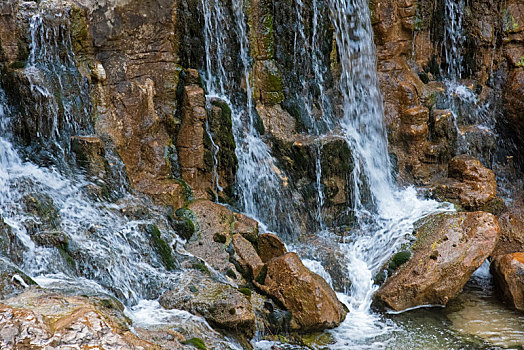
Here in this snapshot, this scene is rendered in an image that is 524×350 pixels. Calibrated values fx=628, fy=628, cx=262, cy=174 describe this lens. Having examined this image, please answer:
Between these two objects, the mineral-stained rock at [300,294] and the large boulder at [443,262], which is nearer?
the mineral-stained rock at [300,294]

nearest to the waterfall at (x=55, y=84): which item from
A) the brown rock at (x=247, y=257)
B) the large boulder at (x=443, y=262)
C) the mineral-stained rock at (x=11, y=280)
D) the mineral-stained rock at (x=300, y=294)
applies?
the mineral-stained rock at (x=11, y=280)

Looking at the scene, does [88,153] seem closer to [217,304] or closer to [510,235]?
[217,304]

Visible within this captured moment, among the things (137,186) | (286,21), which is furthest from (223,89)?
(137,186)

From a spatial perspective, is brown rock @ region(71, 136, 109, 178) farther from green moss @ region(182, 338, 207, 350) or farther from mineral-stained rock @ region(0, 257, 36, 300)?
green moss @ region(182, 338, 207, 350)

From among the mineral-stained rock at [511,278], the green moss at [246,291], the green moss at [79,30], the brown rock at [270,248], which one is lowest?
the mineral-stained rock at [511,278]

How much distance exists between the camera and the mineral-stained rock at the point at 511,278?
39.4 ft

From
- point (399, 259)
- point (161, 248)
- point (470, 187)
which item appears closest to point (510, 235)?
point (470, 187)

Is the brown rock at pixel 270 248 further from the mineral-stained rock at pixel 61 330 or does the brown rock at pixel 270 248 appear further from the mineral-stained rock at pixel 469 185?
the mineral-stained rock at pixel 61 330

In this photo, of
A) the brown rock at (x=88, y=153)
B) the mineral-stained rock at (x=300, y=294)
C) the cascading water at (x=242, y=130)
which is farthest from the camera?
the cascading water at (x=242, y=130)

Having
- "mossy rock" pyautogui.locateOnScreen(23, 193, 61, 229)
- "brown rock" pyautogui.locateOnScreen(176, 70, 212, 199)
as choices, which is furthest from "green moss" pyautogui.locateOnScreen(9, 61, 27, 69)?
"brown rock" pyautogui.locateOnScreen(176, 70, 212, 199)

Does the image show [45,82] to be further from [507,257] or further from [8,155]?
[507,257]

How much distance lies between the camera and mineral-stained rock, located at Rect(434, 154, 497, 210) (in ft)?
47.4

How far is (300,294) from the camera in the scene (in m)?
10.9

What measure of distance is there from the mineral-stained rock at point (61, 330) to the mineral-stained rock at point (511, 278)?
787cm
